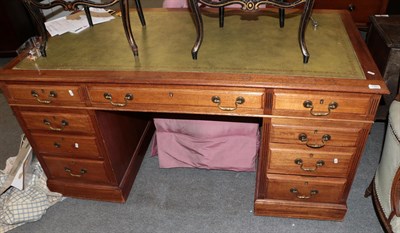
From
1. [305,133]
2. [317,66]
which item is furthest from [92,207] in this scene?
[317,66]

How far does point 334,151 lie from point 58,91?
3.97 feet

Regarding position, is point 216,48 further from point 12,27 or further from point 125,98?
point 12,27

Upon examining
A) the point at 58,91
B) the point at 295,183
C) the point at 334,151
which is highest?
the point at 58,91

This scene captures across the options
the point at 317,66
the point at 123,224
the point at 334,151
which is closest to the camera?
the point at 317,66

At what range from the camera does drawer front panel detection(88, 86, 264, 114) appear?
4.44 feet

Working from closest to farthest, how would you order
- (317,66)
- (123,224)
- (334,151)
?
(317,66) < (334,151) < (123,224)

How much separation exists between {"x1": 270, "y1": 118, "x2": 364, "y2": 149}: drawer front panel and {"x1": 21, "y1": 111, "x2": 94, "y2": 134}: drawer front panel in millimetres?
846

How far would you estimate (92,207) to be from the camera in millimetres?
1872

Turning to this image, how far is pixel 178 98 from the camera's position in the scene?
1.41 meters

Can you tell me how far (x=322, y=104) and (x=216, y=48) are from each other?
1.68 feet

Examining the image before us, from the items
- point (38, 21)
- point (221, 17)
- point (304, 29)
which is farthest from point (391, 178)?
point (38, 21)

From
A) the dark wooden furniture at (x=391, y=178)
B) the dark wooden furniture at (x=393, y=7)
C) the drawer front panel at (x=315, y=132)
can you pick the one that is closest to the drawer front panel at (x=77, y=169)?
the drawer front panel at (x=315, y=132)

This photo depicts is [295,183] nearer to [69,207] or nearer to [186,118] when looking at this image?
[186,118]

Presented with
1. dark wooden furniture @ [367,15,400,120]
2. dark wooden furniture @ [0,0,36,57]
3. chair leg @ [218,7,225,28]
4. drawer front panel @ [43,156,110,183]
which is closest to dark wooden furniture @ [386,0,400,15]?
dark wooden furniture @ [367,15,400,120]
